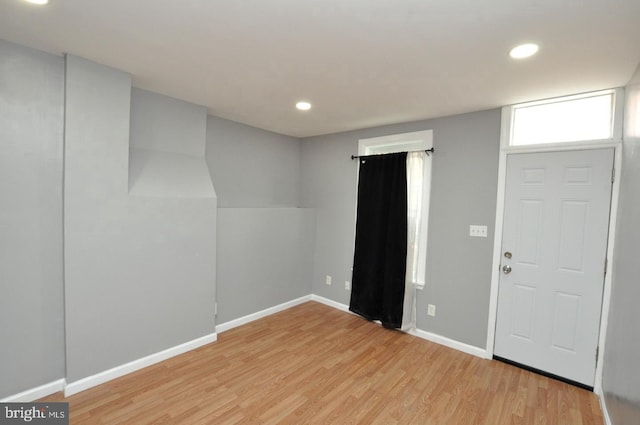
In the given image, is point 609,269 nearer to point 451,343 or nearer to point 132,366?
point 451,343

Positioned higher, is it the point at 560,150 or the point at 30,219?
the point at 560,150

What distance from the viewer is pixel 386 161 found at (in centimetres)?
359

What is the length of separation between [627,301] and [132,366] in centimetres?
371

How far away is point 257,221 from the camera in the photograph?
3.62m

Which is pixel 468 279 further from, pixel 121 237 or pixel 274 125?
pixel 121 237

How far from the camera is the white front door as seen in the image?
7.83ft

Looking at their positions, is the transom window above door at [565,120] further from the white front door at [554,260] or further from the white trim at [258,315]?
the white trim at [258,315]

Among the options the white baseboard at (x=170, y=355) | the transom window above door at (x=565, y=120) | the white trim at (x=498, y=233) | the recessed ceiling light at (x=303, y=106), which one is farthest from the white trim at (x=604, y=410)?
the recessed ceiling light at (x=303, y=106)

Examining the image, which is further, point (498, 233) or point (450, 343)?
point (450, 343)

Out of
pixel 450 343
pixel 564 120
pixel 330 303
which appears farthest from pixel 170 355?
pixel 564 120

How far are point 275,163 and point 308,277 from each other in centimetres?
180

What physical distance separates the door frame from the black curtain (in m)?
0.93

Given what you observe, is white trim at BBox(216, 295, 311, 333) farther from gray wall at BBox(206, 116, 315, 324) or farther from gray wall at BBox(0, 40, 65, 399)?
gray wall at BBox(0, 40, 65, 399)

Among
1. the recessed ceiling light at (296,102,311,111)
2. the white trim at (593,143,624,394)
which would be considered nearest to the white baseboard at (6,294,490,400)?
the white trim at (593,143,624,394)
